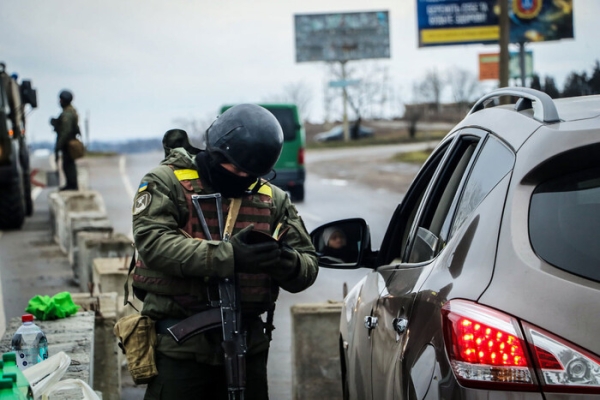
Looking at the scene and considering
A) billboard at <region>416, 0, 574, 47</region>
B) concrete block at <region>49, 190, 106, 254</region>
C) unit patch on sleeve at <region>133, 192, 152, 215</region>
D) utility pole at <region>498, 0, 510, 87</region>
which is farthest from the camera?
billboard at <region>416, 0, 574, 47</region>

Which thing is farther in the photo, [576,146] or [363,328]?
[363,328]

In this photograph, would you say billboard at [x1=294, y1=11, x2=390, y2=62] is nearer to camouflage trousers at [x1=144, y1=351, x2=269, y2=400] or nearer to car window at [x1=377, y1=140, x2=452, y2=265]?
car window at [x1=377, y1=140, x2=452, y2=265]

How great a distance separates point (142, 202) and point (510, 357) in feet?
5.69

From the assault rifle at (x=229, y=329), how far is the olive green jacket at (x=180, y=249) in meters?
0.10

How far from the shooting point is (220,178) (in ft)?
12.2

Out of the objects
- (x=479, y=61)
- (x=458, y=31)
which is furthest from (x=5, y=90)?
(x=479, y=61)

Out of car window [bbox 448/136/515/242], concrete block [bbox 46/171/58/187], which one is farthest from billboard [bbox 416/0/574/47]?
car window [bbox 448/136/515/242]

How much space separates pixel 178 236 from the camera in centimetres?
355

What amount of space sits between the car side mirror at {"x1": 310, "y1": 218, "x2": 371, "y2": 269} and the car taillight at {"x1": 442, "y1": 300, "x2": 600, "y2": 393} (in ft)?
5.38

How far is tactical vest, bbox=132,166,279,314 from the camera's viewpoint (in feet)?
12.0

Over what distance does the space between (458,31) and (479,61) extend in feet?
14.3

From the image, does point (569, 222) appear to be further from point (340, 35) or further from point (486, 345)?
point (340, 35)

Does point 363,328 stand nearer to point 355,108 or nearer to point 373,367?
point 373,367

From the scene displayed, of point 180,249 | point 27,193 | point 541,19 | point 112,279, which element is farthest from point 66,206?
point 541,19
